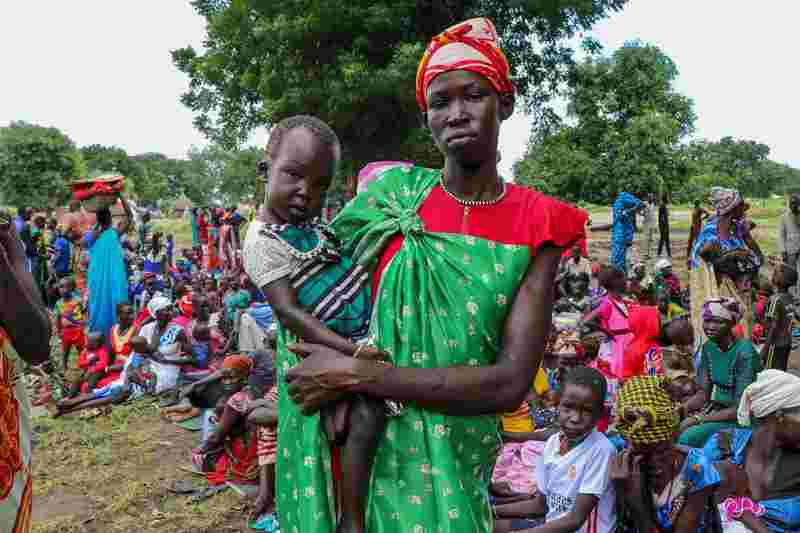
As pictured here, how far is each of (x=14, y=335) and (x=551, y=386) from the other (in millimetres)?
4926

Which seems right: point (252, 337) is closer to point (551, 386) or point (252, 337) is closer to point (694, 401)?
point (551, 386)

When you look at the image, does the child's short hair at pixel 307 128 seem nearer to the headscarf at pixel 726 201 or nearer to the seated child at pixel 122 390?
the headscarf at pixel 726 201

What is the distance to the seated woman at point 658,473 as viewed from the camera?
2670 millimetres

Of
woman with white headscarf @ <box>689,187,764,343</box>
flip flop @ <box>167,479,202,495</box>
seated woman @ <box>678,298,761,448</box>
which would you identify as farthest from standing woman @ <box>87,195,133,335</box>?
woman with white headscarf @ <box>689,187,764,343</box>

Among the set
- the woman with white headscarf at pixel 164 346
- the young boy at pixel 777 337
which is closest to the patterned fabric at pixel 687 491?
the young boy at pixel 777 337

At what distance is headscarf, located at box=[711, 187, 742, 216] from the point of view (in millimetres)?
6156

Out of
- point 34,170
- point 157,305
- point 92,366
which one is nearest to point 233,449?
point 157,305

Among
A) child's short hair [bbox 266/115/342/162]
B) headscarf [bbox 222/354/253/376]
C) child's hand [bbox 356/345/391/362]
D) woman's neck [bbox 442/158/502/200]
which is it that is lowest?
headscarf [bbox 222/354/253/376]

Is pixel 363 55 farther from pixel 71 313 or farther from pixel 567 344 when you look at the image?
pixel 567 344

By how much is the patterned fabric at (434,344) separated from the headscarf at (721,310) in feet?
11.4

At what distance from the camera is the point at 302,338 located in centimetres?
139

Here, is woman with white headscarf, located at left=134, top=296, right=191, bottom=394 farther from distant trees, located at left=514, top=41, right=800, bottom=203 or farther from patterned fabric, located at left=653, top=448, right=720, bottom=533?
distant trees, located at left=514, top=41, right=800, bottom=203

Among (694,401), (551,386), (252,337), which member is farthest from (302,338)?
(252,337)

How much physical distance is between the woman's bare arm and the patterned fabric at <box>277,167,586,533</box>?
1.5 inches
